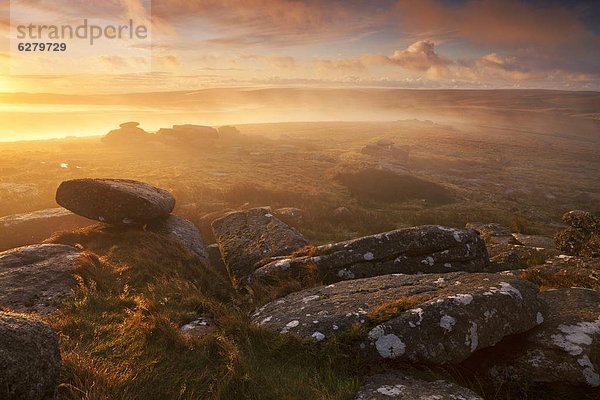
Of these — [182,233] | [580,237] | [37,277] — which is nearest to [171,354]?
[37,277]

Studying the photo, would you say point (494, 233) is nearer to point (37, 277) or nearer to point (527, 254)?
point (527, 254)

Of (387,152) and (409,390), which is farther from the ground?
(387,152)

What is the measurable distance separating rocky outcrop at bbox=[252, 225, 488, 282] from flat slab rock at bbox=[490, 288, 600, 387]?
11.1ft

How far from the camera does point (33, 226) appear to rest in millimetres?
15930

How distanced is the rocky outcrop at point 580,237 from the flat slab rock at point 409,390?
39.4 ft

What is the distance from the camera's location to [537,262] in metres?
12.1

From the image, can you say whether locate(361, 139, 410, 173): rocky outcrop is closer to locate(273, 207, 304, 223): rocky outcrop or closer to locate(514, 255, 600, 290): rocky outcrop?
locate(273, 207, 304, 223): rocky outcrop

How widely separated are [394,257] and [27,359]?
8.53 metres

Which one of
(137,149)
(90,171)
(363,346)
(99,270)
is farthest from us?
(137,149)

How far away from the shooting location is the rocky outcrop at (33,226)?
1508 cm

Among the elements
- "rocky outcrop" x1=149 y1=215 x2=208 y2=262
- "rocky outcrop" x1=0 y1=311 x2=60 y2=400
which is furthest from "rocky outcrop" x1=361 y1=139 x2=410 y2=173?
"rocky outcrop" x1=0 y1=311 x2=60 y2=400

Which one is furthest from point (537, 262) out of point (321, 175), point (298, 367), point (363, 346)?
point (321, 175)

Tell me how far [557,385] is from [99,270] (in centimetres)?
1051

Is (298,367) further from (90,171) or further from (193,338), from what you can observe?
(90,171)
